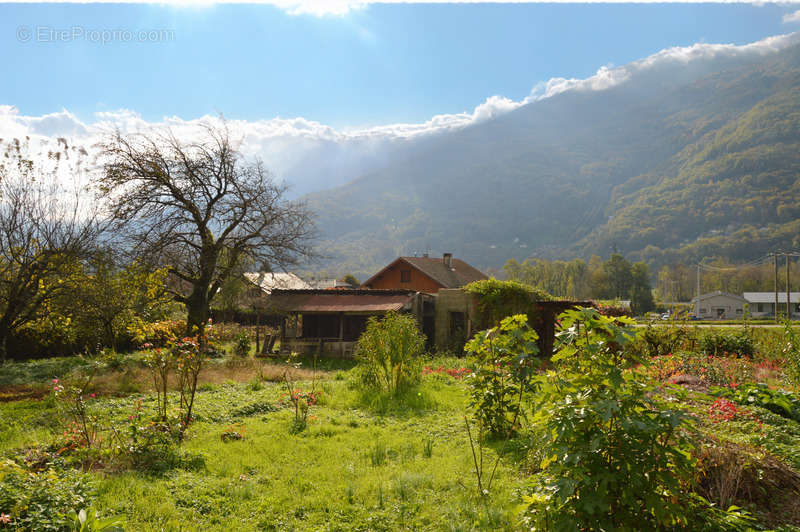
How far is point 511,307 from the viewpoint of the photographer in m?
19.2

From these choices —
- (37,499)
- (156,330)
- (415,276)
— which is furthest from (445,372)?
(415,276)

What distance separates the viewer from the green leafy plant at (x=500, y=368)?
5.79m

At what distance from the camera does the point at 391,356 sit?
11.4 meters

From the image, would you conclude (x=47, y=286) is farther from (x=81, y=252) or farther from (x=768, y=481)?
(x=768, y=481)

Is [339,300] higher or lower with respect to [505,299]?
lower

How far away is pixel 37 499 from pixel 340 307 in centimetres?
1763

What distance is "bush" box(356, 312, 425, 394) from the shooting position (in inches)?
447

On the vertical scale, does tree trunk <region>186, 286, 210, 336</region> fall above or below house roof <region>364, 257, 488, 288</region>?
below

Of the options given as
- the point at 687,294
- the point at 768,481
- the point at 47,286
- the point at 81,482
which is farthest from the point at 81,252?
the point at 687,294

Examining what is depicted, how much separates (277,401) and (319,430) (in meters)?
2.90

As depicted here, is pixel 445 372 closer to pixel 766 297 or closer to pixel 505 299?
pixel 505 299

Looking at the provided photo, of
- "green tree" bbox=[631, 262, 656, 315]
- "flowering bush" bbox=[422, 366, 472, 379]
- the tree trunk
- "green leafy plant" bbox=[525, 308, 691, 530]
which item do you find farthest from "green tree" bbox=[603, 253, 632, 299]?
"green leafy plant" bbox=[525, 308, 691, 530]

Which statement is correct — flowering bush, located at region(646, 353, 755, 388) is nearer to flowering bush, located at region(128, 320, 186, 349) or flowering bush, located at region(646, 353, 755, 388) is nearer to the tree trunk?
flowering bush, located at region(128, 320, 186, 349)

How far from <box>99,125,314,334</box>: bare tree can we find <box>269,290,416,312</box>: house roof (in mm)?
2480
